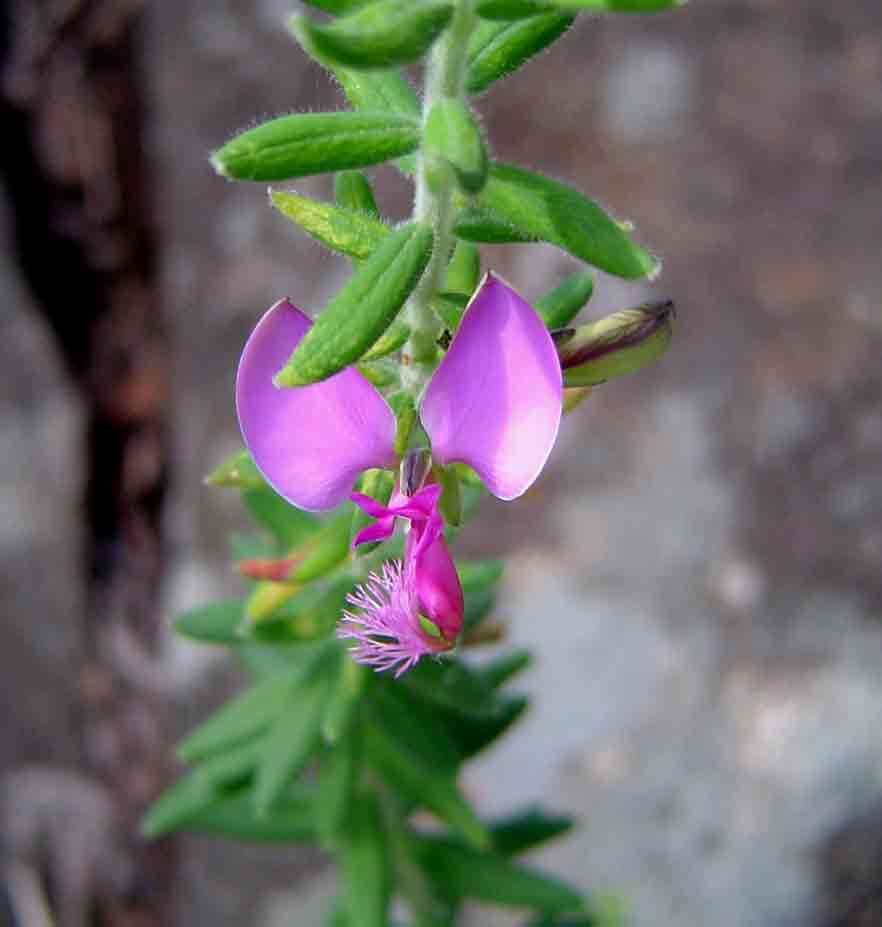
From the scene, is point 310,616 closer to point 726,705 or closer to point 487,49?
point 487,49

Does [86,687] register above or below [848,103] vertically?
below

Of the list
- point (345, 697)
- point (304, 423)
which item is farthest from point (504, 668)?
point (304, 423)

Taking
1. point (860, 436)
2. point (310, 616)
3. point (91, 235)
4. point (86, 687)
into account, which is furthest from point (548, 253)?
point (310, 616)

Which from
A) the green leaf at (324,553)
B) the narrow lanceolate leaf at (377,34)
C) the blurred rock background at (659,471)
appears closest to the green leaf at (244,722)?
the green leaf at (324,553)

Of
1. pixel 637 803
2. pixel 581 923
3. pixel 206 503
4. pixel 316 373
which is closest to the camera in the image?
pixel 316 373

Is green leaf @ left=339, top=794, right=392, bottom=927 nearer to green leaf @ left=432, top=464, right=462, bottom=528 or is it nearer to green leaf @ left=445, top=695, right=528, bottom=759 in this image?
green leaf @ left=445, top=695, right=528, bottom=759

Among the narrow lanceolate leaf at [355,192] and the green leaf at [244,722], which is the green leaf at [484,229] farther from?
the green leaf at [244,722]

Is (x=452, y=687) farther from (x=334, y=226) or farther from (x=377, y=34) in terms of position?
(x=377, y=34)
